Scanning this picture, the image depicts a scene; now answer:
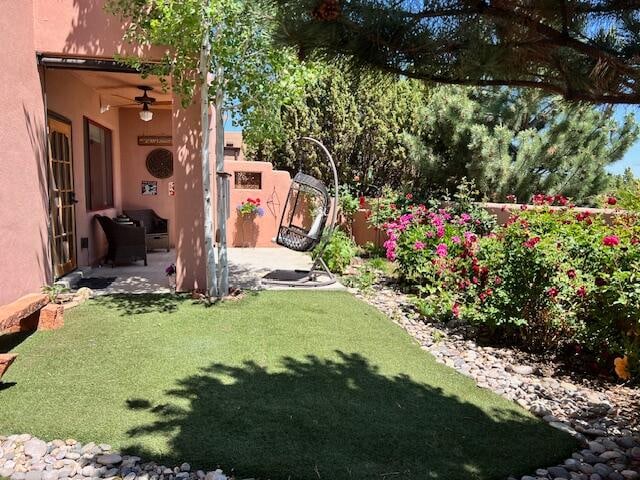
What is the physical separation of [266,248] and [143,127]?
143 inches

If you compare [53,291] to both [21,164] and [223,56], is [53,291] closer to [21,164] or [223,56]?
[21,164]

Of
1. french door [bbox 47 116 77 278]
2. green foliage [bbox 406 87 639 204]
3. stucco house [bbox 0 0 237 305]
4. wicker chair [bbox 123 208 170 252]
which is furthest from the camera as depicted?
→ wicker chair [bbox 123 208 170 252]

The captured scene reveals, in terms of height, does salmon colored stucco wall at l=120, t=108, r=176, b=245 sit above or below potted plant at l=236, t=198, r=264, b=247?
above

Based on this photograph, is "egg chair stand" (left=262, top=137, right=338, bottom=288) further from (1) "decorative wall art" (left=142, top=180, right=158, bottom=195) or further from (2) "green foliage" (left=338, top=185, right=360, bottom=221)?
(1) "decorative wall art" (left=142, top=180, right=158, bottom=195)

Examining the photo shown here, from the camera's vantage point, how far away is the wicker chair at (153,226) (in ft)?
32.4

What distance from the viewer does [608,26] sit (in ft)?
6.25

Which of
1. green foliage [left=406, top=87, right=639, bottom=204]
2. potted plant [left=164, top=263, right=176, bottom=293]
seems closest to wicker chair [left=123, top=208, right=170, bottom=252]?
potted plant [left=164, top=263, right=176, bottom=293]

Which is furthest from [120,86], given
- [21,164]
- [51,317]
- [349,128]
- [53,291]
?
[349,128]

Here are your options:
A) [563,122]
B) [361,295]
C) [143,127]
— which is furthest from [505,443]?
[143,127]

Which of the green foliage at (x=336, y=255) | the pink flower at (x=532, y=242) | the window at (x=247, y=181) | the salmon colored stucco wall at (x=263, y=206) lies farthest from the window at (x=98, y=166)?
the pink flower at (x=532, y=242)

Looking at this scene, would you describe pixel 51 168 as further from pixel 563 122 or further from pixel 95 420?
pixel 563 122

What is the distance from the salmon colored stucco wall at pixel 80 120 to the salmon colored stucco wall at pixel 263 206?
2841 millimetres

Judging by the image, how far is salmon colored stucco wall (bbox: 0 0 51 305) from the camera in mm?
4695

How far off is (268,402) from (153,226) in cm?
753
